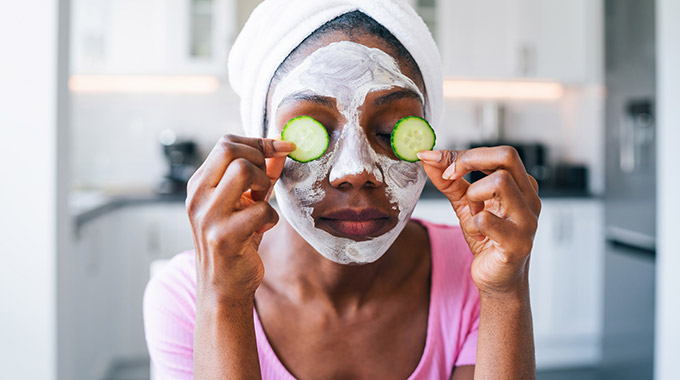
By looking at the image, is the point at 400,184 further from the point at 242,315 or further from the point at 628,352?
the point at 628,352

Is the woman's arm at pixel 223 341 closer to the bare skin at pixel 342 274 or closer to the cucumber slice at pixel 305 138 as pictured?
the bare skin at pixel 342 274

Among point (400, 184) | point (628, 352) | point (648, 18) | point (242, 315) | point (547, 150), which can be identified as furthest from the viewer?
point (547, 150)

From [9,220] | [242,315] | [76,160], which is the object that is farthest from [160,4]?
[242,315]

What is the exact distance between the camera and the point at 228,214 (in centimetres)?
75

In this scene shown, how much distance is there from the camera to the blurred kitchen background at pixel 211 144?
1.72m

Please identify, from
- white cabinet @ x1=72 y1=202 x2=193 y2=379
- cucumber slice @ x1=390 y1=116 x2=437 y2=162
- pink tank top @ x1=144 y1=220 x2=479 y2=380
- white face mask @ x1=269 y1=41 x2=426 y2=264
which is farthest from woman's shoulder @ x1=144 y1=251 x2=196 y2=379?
white cabinet @ x1=72 y1=202 x2=193 y2=379

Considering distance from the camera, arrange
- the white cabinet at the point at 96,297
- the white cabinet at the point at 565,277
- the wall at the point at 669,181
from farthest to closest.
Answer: the white cabinet at the point at 565,277, the white cabinet at the point at 96,297, the wall at the point at 669,181

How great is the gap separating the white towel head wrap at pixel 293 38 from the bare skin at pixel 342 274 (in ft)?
0.14

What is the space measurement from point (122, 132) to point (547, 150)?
330 centimetres

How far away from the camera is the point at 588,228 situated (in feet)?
10.6

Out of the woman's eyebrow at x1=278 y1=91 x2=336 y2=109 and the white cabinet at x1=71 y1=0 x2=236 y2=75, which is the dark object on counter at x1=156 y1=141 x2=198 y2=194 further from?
the woman's eyebrow at x1=278 y1=91 x2=336 y2=109

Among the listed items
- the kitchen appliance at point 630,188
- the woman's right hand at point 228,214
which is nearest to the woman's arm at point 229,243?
the woman's right hand at point 228,214

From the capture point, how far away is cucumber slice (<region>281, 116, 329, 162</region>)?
2.89 feet

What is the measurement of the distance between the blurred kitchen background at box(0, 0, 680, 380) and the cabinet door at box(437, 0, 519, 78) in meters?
0.01
